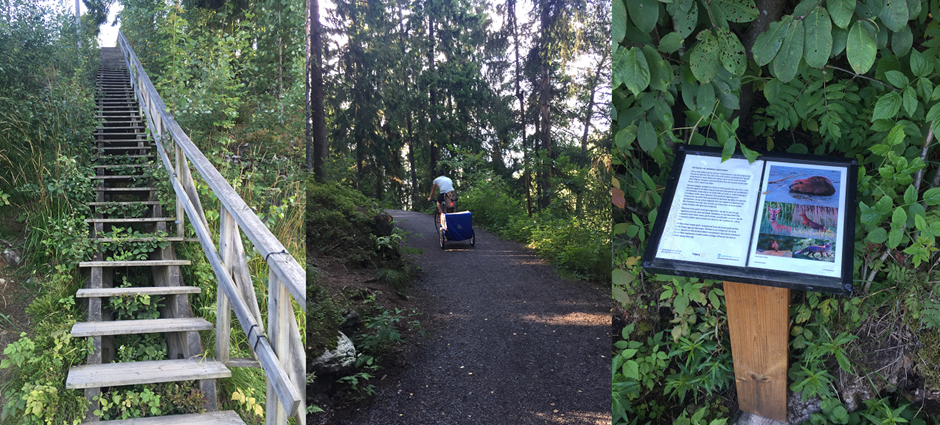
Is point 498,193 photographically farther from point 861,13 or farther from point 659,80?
point 861,13

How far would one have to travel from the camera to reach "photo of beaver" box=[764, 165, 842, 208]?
55.1 inches

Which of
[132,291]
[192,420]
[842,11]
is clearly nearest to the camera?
[842,11]

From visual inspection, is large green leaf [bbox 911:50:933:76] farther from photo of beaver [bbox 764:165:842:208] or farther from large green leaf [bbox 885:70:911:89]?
photo of beaver [bbox 764:165:842:208]

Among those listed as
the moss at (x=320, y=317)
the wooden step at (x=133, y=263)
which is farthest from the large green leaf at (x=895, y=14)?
the wooden step at (x=133, y=263)

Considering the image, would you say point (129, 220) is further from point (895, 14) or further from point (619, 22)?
point (895, 14)

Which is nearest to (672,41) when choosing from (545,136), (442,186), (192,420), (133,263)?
(545,136)

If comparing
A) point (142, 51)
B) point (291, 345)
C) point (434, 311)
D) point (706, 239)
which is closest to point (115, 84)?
point (142, 51)

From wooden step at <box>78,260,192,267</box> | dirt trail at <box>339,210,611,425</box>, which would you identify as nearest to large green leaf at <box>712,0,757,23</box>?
dirt trail at <box>339,210,611,425</box>

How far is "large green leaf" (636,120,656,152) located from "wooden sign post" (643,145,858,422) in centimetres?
9

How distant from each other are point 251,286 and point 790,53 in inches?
82.0

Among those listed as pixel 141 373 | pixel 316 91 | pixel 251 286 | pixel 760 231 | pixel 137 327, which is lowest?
pixel 141 373

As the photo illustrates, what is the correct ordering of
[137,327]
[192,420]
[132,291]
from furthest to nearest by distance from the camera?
[132,291] < [137,327] < [192,420]

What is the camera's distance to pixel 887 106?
1499 millimetres

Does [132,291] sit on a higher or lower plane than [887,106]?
lower
